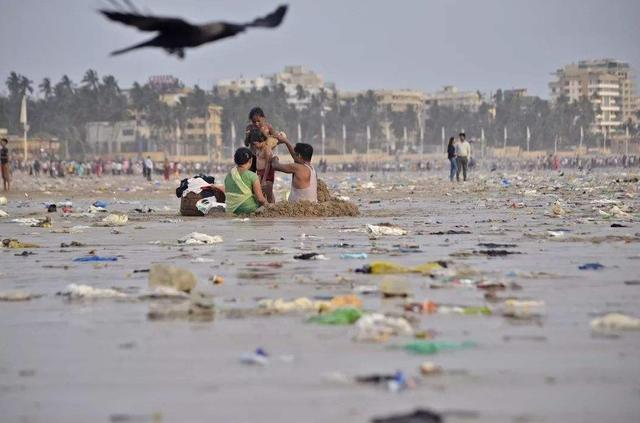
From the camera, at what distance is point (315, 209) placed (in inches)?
574

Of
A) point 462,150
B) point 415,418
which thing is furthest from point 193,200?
point 462,150

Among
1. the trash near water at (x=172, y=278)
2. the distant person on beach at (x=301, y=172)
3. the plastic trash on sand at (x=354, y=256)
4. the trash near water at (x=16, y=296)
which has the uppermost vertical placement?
the distant person on beach at (x=301, y=172)

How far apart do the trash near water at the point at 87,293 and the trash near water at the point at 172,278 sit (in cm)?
21

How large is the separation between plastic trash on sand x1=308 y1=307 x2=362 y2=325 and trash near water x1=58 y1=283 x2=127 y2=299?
1497 mm

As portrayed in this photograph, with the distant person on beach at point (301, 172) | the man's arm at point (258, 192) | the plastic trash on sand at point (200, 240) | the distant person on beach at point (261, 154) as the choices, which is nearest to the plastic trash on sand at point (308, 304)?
the plastic trash on sand at point (200, 240)

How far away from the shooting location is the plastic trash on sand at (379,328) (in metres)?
5.31

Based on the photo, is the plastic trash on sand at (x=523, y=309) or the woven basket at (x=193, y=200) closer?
the plastic trash on sand at (x=523, y=309)

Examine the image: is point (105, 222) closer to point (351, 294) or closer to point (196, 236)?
point (196, 236)

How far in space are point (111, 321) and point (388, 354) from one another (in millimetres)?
1672

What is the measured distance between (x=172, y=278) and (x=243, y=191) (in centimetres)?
734

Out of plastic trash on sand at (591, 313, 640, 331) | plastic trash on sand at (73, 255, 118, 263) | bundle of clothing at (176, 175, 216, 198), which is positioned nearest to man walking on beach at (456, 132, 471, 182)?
bundle of clothing at (176, 175, 216, 198)

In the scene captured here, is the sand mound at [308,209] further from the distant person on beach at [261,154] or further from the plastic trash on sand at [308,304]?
the plastic trash on sand at [308,304]

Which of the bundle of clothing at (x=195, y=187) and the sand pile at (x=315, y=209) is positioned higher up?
the bundle of clothing at (x=195, y=187)

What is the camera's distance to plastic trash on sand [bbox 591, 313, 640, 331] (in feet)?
17.9
